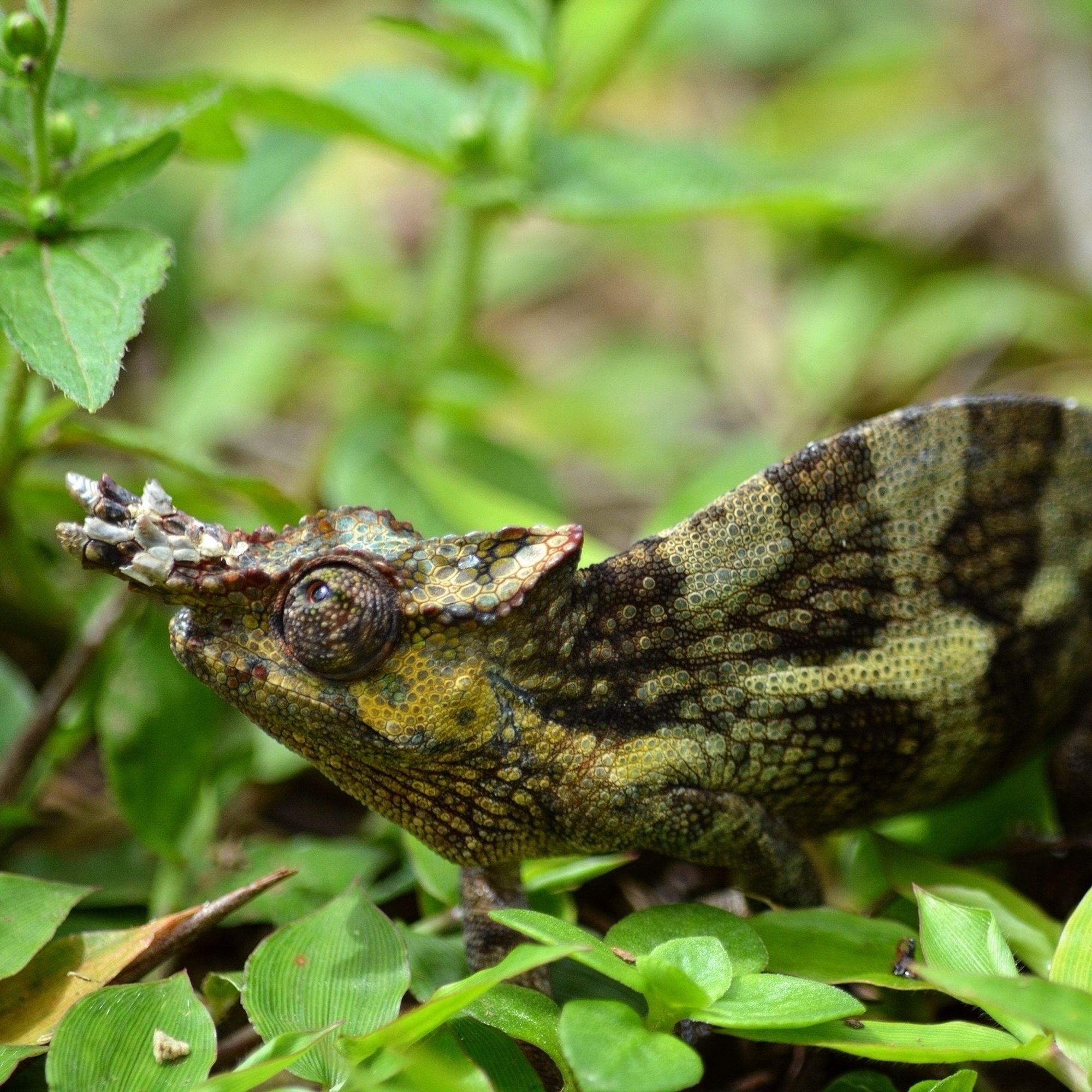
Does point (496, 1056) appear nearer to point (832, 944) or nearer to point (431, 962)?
point (431, 962)

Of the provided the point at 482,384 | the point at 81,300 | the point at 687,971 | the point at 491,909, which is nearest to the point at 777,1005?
the point at 687,971

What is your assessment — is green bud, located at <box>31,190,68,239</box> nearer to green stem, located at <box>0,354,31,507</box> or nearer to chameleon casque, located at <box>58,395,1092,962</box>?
green stem, located at <box>0,354,31,507</box>

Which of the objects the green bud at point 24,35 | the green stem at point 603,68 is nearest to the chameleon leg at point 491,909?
the green bud at point 24,35

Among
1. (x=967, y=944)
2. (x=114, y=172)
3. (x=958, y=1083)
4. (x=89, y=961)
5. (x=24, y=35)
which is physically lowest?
(x=89, y=961)

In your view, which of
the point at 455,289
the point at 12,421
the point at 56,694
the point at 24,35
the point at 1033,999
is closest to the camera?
the point at 1033,999

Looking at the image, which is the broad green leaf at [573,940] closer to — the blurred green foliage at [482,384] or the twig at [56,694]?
the blurred green foliage at [482,384]
